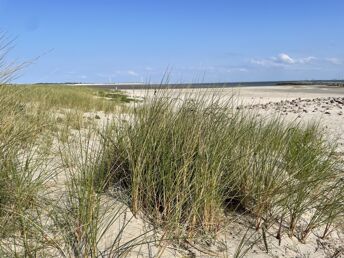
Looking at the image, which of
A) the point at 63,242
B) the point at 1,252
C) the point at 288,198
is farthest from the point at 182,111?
the point at 1,252

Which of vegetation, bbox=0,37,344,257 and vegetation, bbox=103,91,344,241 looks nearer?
vegetation, bbox=0,37,344,257

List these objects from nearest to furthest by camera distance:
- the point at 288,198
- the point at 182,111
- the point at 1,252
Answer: the point at 1,252, the point at 288,198, the point at 182,111

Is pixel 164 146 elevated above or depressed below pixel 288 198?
above

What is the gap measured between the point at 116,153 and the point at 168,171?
1.72 ft

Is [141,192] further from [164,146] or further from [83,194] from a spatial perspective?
[83,194]

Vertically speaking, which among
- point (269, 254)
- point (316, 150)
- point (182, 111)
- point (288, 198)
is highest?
point (182, 111)

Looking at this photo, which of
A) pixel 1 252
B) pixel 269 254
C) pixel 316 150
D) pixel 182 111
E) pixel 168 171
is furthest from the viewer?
pixel 316 150

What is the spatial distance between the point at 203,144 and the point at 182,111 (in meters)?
0.53

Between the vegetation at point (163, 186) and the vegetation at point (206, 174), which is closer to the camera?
the vegetation at point (163, 186)

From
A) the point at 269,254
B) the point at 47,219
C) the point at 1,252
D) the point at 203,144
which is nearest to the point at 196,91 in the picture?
the point at 203,144

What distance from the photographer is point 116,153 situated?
300cm

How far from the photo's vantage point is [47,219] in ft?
7.20

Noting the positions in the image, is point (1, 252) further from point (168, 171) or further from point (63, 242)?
point (168, 171)

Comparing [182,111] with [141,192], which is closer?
[141,192]
